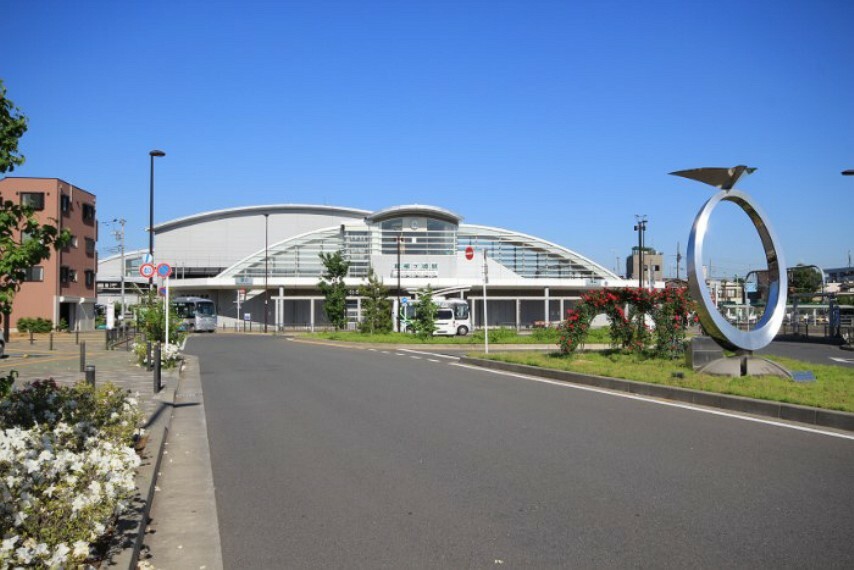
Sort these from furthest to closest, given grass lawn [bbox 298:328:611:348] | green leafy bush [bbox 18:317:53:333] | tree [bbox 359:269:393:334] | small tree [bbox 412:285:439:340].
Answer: green leafy bush [bbox 18:317:53:333] < tree [bbox 359:269:393:334] < small tree [bbox 412:285:439:340] < grass lawn [bbox 298:328:611:348]

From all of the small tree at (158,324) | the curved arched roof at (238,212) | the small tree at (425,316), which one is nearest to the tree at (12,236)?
the small tree at (158,324)

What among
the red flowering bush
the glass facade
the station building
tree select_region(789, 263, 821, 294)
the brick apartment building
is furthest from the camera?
tree select_region(789, 263, 821, 294)

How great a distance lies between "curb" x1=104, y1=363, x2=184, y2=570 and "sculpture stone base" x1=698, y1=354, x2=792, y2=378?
1101 centimetres

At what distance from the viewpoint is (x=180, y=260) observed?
3499 inches

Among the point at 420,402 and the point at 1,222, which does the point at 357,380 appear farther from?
the point at 1,222

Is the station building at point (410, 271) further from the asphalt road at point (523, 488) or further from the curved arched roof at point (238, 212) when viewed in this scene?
the asphalt road at point (523, 488)

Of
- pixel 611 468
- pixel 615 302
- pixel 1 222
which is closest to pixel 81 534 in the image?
pixel 1 222

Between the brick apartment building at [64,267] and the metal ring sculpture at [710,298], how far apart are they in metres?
42.4

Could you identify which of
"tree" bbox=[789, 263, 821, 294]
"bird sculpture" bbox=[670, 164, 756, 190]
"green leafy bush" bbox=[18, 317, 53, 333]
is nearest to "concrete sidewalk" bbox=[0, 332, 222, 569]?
"bird sculpture" bbox=[670, 164, 756, 190]

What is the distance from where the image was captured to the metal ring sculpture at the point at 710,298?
15461 mm

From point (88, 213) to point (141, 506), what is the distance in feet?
188

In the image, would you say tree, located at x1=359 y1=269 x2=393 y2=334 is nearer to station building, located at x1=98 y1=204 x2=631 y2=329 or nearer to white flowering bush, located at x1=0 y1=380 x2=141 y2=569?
station building, located at x1=98 y1=204 x2=631 y2=329

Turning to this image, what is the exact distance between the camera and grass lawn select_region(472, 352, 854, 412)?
11727 millimetres

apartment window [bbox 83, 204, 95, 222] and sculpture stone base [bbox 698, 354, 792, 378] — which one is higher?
apartment window [bbox 83, 204, 95, 222]
